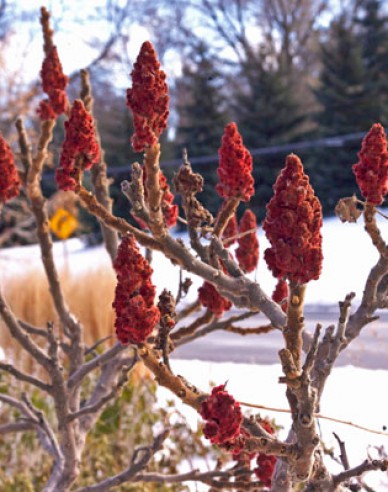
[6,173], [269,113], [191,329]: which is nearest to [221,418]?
[6,173]

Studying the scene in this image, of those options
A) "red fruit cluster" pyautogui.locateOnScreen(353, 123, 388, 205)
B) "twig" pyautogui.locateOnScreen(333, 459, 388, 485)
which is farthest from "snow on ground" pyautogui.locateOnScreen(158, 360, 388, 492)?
"red fruit cluster" pyautogui.locateOnScreen(353, 123, 388, 205)

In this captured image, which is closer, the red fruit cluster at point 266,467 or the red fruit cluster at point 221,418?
the red fruit cluster at point 221,418

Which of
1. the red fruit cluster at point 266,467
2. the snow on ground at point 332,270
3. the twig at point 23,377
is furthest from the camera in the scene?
the snow on ground at point 332,270

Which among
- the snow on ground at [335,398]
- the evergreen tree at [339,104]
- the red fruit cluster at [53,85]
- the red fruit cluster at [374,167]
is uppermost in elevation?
the evergreen tree at [339,104]

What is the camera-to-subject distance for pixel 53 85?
2.14 metres

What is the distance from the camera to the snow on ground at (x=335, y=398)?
12.1ft

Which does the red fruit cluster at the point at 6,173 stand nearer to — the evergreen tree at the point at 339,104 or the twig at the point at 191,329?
the twig at the point at 191,329

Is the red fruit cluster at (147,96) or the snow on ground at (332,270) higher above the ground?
the red fruit cluster at (147,96)

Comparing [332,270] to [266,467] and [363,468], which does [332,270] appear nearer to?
[266,467]

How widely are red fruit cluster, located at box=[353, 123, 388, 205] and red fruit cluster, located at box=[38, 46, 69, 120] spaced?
1.22 meters

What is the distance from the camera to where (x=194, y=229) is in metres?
1.31

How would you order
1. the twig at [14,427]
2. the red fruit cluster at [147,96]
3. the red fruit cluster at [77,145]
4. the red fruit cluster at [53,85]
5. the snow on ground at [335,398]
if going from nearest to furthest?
the red fruit cluster at [147,96], the red fruit cluster at [77,145], the red fruit cluster at [53,85], the twig at [14,427], the snow on ground at [335,398]

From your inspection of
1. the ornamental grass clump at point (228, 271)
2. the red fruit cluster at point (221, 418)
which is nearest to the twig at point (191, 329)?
the ornamental grass clump at point (228, 271)

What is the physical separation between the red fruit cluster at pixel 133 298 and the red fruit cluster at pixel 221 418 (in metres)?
0.13
